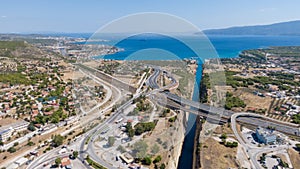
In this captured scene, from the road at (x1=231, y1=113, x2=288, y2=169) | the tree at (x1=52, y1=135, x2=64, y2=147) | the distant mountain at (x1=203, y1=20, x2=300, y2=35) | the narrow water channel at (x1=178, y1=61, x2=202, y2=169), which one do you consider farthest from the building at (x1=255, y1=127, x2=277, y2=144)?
the distant mountain at (x1=203, y1=20, x2=300, y2=35)

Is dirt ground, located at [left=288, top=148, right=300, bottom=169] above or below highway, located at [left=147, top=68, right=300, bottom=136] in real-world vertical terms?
below

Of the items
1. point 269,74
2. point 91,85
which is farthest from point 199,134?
point 269,74

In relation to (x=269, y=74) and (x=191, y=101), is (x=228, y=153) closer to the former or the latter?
(x=191, y=101)

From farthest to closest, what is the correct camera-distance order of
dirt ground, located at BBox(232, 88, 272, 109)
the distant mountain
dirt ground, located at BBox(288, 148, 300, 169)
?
the distant mountain
dirt ground, located at BBox(232, 88, 272, 109)
dirt ground, located at BBox(288, 148, 300, 169)

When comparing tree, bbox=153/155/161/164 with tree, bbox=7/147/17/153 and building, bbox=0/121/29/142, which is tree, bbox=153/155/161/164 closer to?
tree, bbox=7/147/17/153

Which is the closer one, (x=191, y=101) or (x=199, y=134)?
(x=199, y=134)

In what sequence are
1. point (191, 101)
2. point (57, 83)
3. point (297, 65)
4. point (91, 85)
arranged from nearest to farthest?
point (191, 101), point (91, 85), point (57, 83), point (297, 65)
